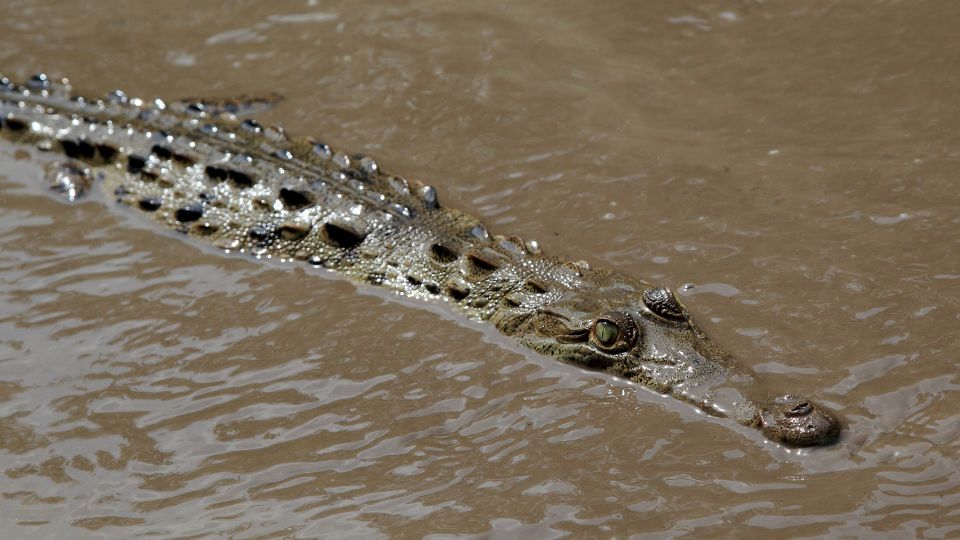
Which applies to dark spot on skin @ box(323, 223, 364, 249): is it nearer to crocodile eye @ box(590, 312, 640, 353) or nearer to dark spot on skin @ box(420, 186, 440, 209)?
dark spot on skin @ box(420, 186, 440, 209)

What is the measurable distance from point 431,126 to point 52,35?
382 centimetres

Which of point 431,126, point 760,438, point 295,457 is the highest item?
point 431,126

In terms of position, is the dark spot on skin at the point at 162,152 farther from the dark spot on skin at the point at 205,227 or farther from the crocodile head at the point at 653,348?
the crocodile head at the point at 653,348

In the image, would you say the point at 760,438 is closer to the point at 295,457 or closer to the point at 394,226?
the point at 295,457

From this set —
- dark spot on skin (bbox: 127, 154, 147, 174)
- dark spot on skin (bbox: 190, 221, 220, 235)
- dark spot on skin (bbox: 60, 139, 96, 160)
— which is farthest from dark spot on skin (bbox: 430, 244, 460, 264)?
dark spot on skin (bbox: 60, 139, 96, 160)

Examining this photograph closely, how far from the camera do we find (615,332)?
5656 millimetres

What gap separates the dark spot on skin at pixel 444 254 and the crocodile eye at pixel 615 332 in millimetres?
1130

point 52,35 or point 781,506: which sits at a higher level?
point 52,35

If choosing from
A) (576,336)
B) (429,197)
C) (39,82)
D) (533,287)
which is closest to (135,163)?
(39,82)

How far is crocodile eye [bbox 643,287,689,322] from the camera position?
569 centimetres

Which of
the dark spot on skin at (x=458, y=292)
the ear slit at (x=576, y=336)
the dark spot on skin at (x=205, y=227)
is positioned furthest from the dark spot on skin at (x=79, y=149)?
the ear slit at (x=576, y=336)

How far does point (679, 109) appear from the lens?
7605 millimetres

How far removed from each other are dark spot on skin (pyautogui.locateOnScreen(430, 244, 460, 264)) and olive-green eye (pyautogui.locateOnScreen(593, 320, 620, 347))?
1145 mm

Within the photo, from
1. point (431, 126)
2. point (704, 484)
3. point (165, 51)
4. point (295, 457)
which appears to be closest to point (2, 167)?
point (165, 51)
